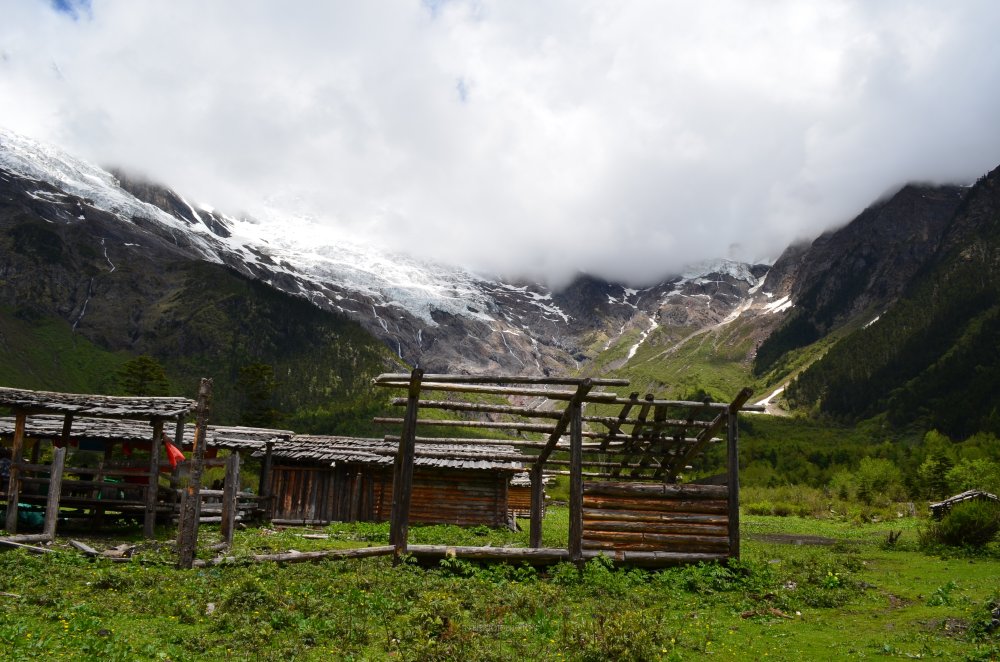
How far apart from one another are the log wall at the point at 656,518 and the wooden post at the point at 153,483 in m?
14.5

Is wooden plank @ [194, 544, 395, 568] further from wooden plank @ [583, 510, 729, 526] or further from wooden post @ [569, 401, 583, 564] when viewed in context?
wooden plank @ [583, 510, 729, 526]

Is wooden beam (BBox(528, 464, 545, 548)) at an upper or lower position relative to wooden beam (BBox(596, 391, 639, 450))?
lower

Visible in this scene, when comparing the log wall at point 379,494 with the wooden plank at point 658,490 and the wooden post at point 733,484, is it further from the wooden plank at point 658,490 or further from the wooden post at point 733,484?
the wooden post at point 733,484

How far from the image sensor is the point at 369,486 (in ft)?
117

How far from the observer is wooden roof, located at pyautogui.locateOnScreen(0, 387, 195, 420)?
20.3 metres

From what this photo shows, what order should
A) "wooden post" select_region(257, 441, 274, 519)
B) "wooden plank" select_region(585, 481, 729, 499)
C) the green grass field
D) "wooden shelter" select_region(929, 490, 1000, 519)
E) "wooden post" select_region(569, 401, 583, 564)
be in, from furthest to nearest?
"wooden shelter" select_region(929, 490, 1000, 519), "wooden post" select_region(257, 441, 274, 519), "wooden plank" select_region(585, 481, 729, 499), "wooden post" select_region(569, 401, 583, 564), the green grass field

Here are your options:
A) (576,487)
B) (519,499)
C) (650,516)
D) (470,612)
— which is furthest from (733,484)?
(519,499)

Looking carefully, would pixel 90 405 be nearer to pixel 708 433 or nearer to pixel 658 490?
pixel 658 490

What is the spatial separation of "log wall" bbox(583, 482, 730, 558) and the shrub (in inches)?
521

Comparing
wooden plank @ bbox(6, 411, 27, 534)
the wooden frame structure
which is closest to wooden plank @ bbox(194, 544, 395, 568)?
the wooden frame structure

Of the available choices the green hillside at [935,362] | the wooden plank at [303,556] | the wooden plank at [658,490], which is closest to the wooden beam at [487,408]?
the wooden plank at [658,490]

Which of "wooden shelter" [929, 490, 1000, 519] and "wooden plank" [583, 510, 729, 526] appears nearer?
"wooden plank" [583, 510, 729, 526]

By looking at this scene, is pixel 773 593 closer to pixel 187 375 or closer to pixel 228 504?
pixel 228 504

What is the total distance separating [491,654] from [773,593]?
8.56 m
